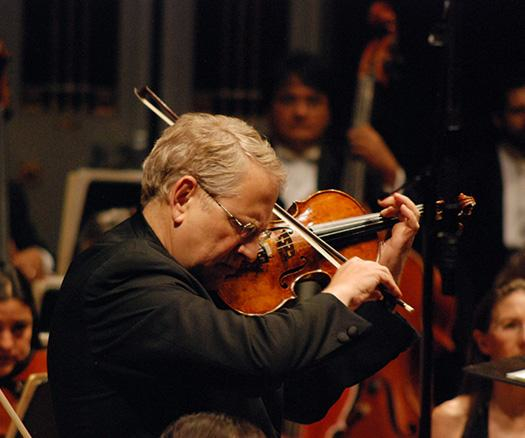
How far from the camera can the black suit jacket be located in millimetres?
1914

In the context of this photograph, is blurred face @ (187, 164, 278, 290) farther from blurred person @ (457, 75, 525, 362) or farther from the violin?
blurred person @ (457, 75, 525, 362)

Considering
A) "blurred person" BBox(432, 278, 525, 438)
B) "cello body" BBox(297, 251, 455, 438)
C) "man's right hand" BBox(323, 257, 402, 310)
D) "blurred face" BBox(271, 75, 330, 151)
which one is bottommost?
"cello body" BBox(297, 251, 455, 438)

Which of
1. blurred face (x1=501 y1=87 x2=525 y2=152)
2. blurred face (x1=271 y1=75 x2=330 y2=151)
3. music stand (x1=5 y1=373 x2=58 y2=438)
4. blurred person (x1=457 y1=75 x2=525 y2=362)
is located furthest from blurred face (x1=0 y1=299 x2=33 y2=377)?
blurred face (x1=501 y1=87 x2=525 y2=152)

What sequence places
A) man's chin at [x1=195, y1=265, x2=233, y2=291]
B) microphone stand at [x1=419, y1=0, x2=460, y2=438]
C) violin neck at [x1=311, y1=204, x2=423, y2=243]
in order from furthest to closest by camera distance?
violin neck at [x1=311, y1=204, x2=423, y2=243], microphone stand at [x1=419, y1=0, x2=460, y2=438], man's chin at [x1=195, y1=265, x2=233, y2=291]

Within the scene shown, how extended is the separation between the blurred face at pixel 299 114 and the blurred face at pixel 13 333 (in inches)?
68.2

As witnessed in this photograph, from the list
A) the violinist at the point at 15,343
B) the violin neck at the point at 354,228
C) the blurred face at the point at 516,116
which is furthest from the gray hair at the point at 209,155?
the blurred face at the point at 516,116

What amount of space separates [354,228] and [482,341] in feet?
3.13

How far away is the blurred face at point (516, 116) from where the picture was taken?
4672 millimetres

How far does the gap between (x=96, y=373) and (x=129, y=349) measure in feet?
0.39

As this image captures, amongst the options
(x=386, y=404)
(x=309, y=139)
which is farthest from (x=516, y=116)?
(x=386, y=404)

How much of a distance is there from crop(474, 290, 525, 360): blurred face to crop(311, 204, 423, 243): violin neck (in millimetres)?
867

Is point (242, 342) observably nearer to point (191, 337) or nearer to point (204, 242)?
point (191, 337)

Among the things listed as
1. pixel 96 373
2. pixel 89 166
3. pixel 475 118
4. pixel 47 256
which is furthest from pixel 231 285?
pixel 89 166

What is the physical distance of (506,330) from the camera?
324 cm
